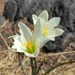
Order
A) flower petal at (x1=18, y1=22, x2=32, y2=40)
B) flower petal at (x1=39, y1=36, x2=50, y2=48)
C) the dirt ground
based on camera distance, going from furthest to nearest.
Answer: the dirt ground < flower petal at (x1=18, y1=22, x2=32, y2=40) < flower petal at (x1=39, y1=36, x2=50, y2=48)

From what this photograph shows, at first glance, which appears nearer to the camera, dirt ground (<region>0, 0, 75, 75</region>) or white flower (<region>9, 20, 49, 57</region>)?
white flower (<region>9, 20, 49, 57</region>)

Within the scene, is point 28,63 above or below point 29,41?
below

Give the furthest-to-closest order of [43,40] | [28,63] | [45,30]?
[28,63], [45,30], [43,40]

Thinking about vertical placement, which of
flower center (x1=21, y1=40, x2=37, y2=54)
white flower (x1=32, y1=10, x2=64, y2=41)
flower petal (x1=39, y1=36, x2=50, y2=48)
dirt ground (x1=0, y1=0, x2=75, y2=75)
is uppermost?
flower petal (x1=39, y1=36, x2=50, y2=48)

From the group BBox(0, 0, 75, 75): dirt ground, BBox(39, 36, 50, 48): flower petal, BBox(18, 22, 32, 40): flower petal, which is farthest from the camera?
BBox(0, 0, 75, 75): dirt ground

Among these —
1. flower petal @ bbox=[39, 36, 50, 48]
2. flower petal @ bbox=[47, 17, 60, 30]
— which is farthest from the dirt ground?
flower petal @ bbox=[39, 36, 50, 48]

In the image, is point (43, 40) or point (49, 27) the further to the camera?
point (49, 27)

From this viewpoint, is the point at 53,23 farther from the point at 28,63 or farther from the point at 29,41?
the point at 28,63

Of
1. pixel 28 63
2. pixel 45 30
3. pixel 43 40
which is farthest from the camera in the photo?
pixel 28 63

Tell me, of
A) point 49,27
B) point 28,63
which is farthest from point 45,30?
point 28,63

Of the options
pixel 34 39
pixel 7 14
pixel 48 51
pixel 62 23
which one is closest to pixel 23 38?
pixel 34 39

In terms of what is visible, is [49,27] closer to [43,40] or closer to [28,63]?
[43,40]

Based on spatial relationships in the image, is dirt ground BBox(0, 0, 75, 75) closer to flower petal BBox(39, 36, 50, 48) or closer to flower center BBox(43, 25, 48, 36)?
flower center BBox(43, 25, 48, 36)
